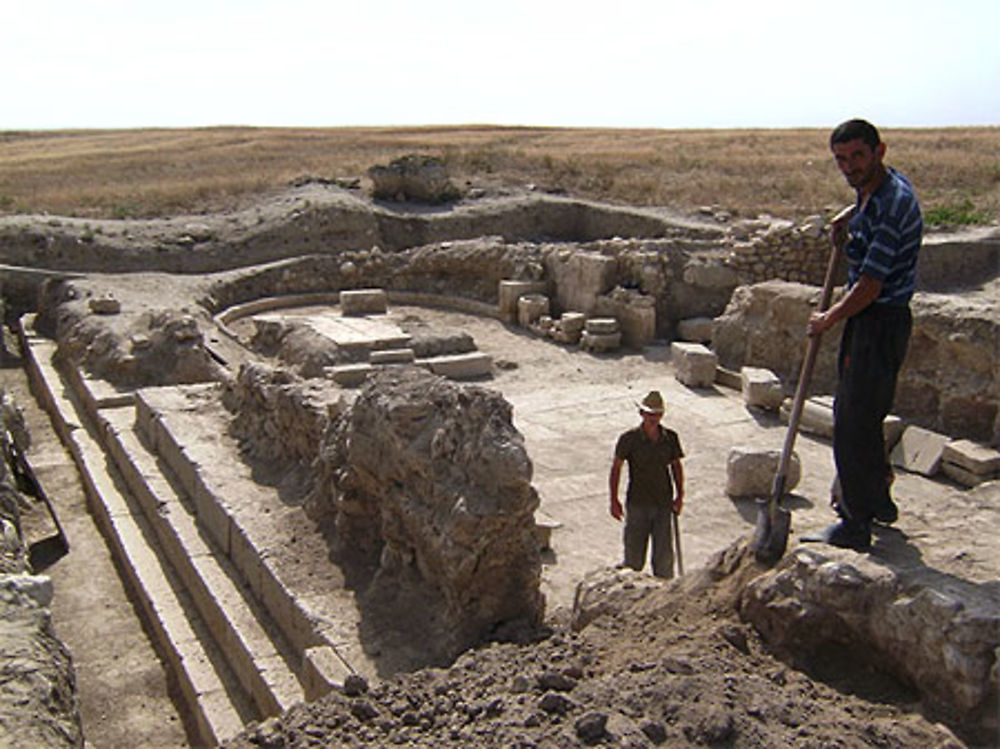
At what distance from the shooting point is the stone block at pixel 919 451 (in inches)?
396

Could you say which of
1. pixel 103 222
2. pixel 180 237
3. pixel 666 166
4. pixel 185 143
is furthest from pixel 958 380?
pixel 185 143

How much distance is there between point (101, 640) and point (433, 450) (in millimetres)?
3725

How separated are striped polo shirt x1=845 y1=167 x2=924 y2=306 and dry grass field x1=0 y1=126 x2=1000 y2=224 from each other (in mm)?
18108

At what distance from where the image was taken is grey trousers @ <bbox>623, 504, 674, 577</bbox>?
7.03m

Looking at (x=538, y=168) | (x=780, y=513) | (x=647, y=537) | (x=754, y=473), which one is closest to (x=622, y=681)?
(x=780, y=513)

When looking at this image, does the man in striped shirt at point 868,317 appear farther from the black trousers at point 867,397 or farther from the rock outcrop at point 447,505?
the rock outcrop at point 447,505

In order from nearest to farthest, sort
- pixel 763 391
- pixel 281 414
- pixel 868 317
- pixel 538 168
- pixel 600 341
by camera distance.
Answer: pixel 868 317 → pixel 281 414 → pixel 763 391 → pixel 600 341 → pixel 538 168

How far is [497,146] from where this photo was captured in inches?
1442

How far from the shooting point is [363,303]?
17312mm

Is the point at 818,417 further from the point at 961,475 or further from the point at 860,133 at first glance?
the point at 860,133

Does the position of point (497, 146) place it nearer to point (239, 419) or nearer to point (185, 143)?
point (185, 143)

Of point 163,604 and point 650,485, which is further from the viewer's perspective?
point 163,604

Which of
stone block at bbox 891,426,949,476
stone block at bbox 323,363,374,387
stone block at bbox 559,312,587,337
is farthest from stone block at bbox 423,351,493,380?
stone block at bbox 891,426,949,476

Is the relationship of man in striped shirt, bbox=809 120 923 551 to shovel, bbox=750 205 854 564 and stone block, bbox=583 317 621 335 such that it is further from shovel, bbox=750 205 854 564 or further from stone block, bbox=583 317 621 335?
stone block, bbox=583 317 621 335
